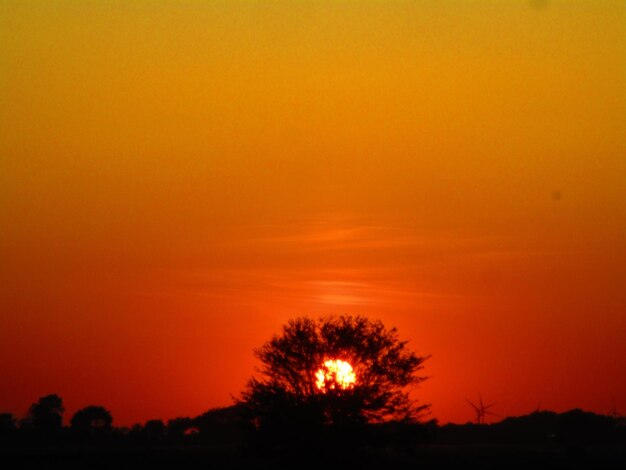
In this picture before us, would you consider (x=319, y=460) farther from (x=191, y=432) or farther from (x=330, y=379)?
(x=191, y=432)

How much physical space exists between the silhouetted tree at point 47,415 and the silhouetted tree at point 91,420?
264cm

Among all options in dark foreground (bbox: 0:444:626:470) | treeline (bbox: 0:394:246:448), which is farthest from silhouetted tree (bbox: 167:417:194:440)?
dark foreground (bbox: 0:444:626:470)

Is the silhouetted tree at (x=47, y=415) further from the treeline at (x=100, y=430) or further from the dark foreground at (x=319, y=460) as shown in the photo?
the dark foreground at (x=319, y=460)

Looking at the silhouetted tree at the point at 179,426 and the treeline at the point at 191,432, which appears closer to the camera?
the treeline at the point at 191,432

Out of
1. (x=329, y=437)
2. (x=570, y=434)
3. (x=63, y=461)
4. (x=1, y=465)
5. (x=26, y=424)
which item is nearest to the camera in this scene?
(x=329, y=437)

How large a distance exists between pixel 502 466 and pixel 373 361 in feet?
49.8

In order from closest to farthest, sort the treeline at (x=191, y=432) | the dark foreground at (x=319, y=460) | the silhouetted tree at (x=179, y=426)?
the dark foreground at (x=319, y=460)
the treeline at (x=191, y=432)
the silhouetted tree at (x=179, y=426)

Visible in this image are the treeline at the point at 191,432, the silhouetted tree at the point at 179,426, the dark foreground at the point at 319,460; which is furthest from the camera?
the silhouetted tree at the point at 179,426

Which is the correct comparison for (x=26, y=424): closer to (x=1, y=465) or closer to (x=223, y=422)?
(x=223, y=422)

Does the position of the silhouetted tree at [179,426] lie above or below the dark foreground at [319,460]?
above

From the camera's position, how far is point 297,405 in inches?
3137

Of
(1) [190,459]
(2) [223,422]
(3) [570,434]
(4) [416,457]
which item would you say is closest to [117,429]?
(2) [223,422]

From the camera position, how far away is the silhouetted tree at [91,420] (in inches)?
7136

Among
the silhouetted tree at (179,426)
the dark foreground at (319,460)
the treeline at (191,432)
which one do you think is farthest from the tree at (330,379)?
the silhouetted tree at (179,426)
